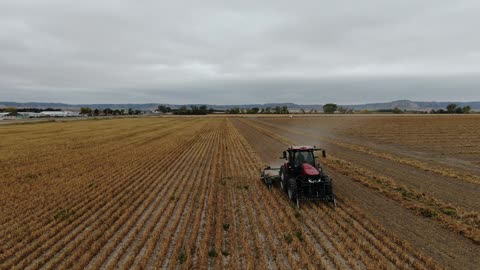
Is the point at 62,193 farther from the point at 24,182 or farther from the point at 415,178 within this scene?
the point at 415,178

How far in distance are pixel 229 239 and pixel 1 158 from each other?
2228 cm

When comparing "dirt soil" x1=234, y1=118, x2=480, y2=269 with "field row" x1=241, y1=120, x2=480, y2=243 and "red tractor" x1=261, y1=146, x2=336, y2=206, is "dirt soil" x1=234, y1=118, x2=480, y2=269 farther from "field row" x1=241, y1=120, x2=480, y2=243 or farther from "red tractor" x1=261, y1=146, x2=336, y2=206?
"red tractor" x1=261, y1=146, x2=336, y2=206

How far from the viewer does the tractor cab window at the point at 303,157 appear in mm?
11734

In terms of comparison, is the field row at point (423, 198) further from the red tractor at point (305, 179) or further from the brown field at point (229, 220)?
the red tractor at point (305, 179)

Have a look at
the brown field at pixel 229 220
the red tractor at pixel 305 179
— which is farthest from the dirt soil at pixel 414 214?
the red tractor at pixel 305 179

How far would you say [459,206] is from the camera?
1052cm

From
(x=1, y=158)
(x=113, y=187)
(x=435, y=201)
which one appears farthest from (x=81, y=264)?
(x=1, y=158)

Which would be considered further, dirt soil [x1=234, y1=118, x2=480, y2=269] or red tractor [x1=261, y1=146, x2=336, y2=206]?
red tractor [x1=261, y1=146, x2=336, y2=206]

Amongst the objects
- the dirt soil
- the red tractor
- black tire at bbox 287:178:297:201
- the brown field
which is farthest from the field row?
black tire at bbox 287:178:297:201

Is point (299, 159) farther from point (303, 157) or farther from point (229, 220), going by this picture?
point (229, 220)

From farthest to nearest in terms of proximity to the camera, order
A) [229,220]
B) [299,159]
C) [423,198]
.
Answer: [299,159] < [423,198] < [229,220]

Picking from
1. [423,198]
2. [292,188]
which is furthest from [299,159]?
[423,198]

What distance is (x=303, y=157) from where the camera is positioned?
11.8m

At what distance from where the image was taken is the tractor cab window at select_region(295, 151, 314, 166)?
38.5 ft
